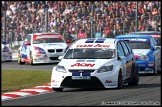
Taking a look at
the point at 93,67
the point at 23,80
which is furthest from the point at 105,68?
the point at 23,80

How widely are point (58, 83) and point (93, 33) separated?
1732 centimetres

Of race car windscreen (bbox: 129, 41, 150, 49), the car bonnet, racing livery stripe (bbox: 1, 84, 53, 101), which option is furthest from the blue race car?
the car bonnet

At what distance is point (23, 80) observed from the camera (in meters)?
19.0

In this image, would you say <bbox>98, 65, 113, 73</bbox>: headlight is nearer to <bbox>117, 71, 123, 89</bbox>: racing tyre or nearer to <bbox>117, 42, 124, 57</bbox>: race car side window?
<bbox>117, 71, 123, 89</bbox>: racing tyre

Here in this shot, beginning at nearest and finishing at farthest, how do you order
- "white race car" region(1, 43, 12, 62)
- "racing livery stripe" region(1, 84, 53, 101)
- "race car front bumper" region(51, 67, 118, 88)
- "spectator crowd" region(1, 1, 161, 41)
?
"racing livery stripe" region(1, 84, 53, 101) → "race car front bumper" region(51, 67, 118, 88) → "white race car" region(1, 43, 12, 62) → "spectator crowd" region(1, 1, 161, 41)

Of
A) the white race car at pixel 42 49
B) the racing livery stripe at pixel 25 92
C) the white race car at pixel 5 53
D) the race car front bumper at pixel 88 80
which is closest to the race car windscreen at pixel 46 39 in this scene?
the white race car at pixel 42 49

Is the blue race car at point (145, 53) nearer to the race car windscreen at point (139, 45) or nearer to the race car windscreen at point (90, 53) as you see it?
the race car windscreen at point (139, 45)

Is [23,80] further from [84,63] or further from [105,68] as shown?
[105,68]

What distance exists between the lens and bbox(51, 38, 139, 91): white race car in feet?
47.5

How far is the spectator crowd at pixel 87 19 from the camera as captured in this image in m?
31.1

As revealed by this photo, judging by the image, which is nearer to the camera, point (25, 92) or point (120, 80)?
point (25, 92)

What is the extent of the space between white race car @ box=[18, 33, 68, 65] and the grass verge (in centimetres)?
461

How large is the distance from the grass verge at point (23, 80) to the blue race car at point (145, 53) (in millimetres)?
3045

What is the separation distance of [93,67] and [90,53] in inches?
45.6
